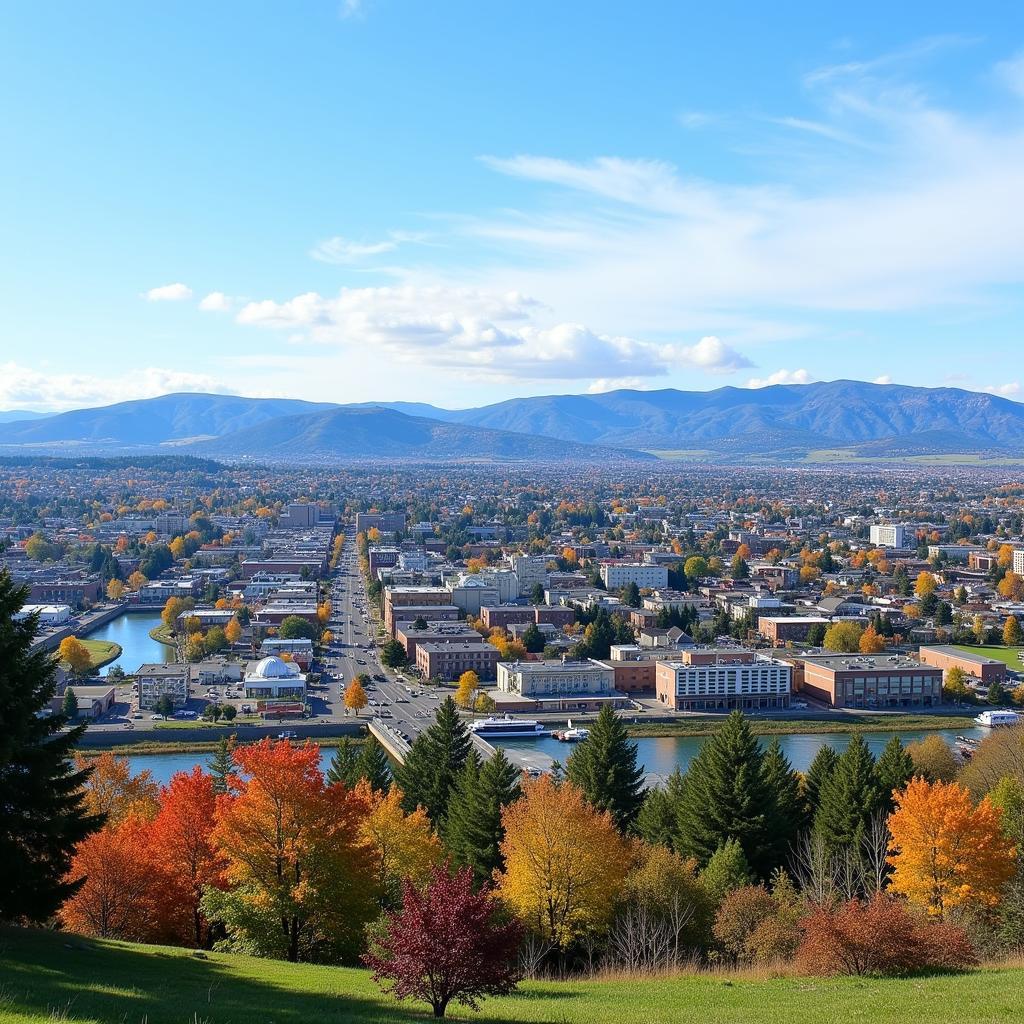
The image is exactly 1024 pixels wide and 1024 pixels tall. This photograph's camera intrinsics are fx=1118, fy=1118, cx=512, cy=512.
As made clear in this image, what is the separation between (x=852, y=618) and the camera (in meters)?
23.5

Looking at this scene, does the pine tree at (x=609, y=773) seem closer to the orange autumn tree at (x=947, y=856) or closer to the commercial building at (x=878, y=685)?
the orange autumn tree at (x=947, y=856)

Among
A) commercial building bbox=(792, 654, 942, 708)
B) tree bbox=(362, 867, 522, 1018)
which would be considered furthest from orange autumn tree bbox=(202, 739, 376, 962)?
commercial building bbox=(792, 654, 942, 708)

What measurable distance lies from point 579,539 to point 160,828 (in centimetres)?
3421

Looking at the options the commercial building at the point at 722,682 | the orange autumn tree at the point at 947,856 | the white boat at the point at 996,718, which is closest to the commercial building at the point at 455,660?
the commercial building at the point at 722,682

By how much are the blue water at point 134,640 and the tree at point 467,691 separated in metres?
5.86

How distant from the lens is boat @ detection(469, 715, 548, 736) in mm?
15477

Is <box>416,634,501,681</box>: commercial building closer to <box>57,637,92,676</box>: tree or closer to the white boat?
<box>57,637,92,676</box>: tree

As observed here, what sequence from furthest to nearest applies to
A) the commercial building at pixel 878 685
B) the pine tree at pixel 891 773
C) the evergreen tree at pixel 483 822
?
the commercial building at pixel 878 685, the pine tree at pixel 891 773, the evergreen tree at pixel 483 822

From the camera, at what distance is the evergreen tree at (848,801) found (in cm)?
781

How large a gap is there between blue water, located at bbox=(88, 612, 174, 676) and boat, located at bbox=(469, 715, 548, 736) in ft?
22.8

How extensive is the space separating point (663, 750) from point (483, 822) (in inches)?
302

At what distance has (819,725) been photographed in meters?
16.2

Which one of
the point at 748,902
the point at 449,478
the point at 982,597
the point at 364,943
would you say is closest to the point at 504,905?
the point at 364,943

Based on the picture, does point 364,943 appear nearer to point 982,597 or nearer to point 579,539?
point 982,597
